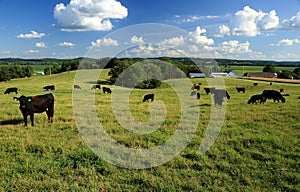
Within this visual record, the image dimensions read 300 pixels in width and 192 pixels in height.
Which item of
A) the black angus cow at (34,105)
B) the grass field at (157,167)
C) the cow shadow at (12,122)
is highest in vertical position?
the black angus cow at (34,105)

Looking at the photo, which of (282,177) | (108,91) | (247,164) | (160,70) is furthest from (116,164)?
(160,70)

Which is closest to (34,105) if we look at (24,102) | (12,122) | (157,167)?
(24,102)

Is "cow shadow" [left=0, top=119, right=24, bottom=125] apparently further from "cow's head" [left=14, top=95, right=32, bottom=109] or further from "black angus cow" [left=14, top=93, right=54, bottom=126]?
"cow's head" [left=14, top=95, right=32, bottom=109]

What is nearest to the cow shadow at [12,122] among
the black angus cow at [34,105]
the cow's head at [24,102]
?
the black angus cow at [34,105]

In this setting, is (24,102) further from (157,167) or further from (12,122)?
(157,167)

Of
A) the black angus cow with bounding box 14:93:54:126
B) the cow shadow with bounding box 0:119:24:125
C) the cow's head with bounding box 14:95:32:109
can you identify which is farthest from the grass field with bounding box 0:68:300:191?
the cow shadow with bounding box 0:119:24:125

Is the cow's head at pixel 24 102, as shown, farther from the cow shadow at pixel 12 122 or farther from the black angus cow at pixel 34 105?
the cow shadow at pixel 12 122

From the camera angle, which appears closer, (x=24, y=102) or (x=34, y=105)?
(x=24, y=102)

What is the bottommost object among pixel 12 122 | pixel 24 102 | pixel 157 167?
pixel 157 167

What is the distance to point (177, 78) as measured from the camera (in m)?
52.8

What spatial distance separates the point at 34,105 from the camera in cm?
1293

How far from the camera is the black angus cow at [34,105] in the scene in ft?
40.8

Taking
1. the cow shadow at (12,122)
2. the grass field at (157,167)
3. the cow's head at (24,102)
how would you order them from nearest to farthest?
Answer: the grass field at (157,167) < the cow's head at (24,102) < the cow shadow at (12,122)

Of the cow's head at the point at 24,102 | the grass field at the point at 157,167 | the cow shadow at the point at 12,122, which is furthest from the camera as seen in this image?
the cow shadow at the point at 12,122
